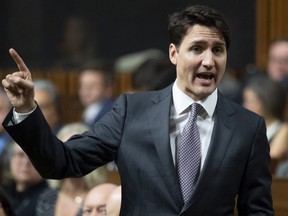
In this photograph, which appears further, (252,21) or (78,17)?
(78,17)

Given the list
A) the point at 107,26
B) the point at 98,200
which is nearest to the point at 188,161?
the point at 98,200

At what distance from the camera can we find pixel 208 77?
11.8ft

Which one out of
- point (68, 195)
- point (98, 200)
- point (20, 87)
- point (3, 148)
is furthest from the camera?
point (3, 148)

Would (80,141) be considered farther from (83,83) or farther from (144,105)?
(83,83)

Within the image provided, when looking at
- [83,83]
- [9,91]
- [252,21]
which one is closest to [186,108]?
[9,91]

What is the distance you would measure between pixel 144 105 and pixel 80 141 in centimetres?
25

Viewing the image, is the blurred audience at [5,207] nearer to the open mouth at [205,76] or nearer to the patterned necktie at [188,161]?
the patterned necktie at [188,161]

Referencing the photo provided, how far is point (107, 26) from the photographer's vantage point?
28.9 ft

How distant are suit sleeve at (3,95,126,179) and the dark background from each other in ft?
14.7

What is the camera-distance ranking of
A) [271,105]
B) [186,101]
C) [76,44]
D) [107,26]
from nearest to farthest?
[186,101]
[271,105]
[107,26]
[76,44]

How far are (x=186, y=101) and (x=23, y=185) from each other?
2260 millimetres

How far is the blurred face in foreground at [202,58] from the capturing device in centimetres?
358

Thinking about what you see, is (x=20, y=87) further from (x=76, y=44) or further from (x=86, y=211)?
(x=76, y=44)

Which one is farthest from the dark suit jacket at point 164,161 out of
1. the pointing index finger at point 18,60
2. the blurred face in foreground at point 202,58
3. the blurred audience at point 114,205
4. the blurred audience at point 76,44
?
the blurred audience at point 76,44
